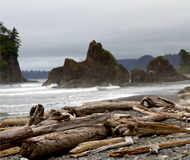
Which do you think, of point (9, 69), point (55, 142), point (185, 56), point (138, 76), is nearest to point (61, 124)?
point (55, 142)

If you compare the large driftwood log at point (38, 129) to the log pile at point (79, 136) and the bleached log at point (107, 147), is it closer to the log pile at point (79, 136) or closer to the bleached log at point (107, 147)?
the log pile at point (79, 136)

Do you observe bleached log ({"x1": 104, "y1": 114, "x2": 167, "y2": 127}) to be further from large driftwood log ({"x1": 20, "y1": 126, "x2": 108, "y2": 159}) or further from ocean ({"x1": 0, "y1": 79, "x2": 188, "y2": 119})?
ocean ({"x1": 0, "y1": 79, "x2": 188, "y2": 119})

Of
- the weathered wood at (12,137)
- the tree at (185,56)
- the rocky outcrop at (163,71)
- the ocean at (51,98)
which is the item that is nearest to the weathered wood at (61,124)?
the weathered wood at (12,137)

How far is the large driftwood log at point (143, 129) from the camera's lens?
5.45 meters

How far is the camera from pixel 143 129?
5656 millimetres

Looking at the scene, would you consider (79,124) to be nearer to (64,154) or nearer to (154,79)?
(64,154)

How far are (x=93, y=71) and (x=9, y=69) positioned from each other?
4257cm

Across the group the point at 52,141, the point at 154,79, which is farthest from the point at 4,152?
the point at 154,79

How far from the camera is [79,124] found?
5.74 meters

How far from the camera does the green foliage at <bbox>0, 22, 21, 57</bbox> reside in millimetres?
85312

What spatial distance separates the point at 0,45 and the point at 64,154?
87.9 metres

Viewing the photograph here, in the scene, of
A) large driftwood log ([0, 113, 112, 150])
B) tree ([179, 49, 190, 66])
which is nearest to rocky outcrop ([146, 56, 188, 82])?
tree ([179, 49, 190, 66])

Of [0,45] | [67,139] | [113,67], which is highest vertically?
[0,45]

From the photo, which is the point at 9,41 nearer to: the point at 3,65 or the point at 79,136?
the point at 3,65
